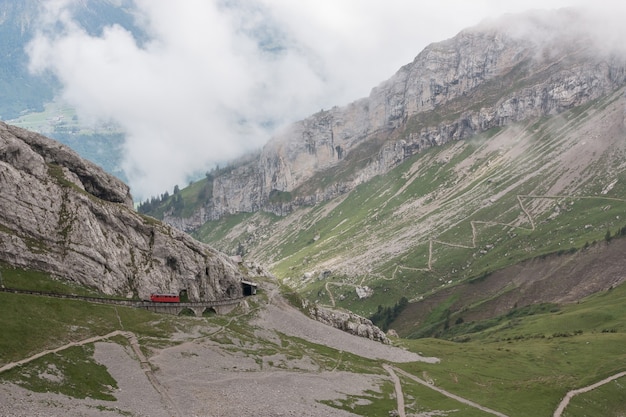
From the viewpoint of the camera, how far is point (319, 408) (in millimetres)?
98688

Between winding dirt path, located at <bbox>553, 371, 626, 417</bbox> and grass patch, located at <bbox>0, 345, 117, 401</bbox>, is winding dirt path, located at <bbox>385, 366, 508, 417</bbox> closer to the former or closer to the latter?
winding dirt path, located at <bbox>553, 371, 626, 417</bbox>

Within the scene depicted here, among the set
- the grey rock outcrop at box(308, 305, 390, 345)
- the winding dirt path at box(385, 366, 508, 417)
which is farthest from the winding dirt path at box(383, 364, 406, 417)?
the grey rock outcrop at box(308, 305, 390, 345)

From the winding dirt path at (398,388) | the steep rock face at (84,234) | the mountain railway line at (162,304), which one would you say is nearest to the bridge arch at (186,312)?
the mountain railway line at (162,304)

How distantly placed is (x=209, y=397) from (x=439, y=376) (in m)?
72.2

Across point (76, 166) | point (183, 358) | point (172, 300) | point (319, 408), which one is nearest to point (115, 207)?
point (76, 166)

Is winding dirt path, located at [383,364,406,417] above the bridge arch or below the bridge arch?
below

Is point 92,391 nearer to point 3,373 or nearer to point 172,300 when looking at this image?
point 3,373

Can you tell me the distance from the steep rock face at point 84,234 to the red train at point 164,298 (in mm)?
2058

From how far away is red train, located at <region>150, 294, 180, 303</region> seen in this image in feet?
463

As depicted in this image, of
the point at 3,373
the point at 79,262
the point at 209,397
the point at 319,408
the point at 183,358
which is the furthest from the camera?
the point at 79,262

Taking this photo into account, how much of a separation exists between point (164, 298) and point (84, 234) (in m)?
25.4

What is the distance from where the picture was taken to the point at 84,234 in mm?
134250

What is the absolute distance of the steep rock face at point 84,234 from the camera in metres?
126

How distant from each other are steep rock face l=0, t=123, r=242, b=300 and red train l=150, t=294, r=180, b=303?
81.0 inches
